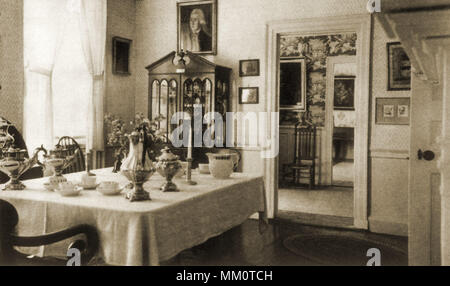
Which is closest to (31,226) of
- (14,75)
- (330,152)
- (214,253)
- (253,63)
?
(214,253)

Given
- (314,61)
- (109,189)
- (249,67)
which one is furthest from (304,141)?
(109,189)

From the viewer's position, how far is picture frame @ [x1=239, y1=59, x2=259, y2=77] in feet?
18.3

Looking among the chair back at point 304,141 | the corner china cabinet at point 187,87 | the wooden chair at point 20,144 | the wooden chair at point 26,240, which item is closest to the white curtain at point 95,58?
the corner china cabinet at point 187,87

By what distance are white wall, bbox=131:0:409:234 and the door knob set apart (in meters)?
1.95

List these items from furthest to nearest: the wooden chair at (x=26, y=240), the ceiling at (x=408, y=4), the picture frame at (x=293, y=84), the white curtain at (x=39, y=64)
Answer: the picture frame at (x=293, y=84), the white curtain at (x=39, y=64), the wooden chair at (x=26, y=240), the ceiling at (x=408, y=4)

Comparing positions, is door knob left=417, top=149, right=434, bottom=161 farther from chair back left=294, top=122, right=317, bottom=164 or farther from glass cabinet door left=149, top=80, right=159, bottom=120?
chair back left=294, top=122, right=317, bottom=164

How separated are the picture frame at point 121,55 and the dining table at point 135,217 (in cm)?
318

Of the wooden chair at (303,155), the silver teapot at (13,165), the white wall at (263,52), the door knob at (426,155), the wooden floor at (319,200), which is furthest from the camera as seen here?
the wooden chair at (303,155)

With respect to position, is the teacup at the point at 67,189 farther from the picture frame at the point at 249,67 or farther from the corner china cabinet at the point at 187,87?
the picture frame at the point at 249,67

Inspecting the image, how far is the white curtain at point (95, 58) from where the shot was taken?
17.9 ft

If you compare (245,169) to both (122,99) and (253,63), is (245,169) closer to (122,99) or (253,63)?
(253,63)

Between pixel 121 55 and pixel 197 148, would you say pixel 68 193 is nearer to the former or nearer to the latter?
pixel 197 148

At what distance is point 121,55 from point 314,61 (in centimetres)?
400

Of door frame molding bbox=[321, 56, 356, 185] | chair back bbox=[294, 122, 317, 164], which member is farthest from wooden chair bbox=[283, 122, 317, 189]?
door frame molding bbox=[321, 56, 356, 185]
